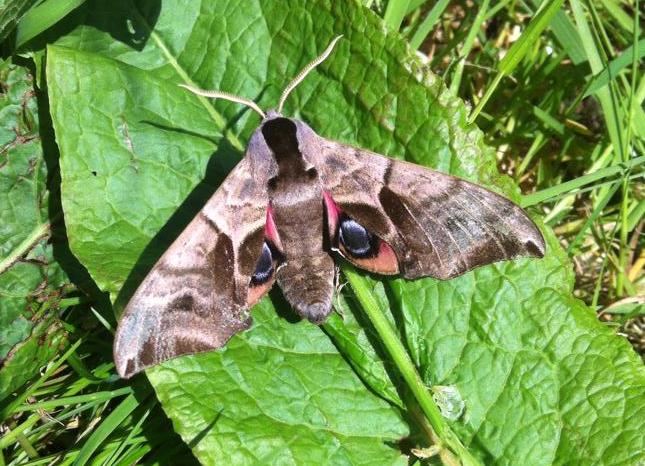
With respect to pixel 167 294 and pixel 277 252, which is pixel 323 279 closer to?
pixel 277 252

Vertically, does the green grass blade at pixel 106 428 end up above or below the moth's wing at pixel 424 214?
below

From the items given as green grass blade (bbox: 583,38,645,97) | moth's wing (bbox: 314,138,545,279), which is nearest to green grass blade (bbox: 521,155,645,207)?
green grass blade (bbox: 583,38,645,97)

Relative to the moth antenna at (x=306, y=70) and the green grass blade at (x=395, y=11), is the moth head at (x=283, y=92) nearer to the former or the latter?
the moth antenna at (x=306, y=70)

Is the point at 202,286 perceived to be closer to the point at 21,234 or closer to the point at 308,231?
the point at 308,231

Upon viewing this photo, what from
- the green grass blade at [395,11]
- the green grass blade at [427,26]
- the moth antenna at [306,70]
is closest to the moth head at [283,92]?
the moth antenna at [306,70]

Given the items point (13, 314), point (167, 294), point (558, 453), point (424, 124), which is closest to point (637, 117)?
point (424, 124)

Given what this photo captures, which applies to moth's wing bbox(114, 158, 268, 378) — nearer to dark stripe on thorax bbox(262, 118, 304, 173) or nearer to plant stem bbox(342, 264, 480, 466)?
dark stripe on thorax bbox(262, 118, 304, 173)
